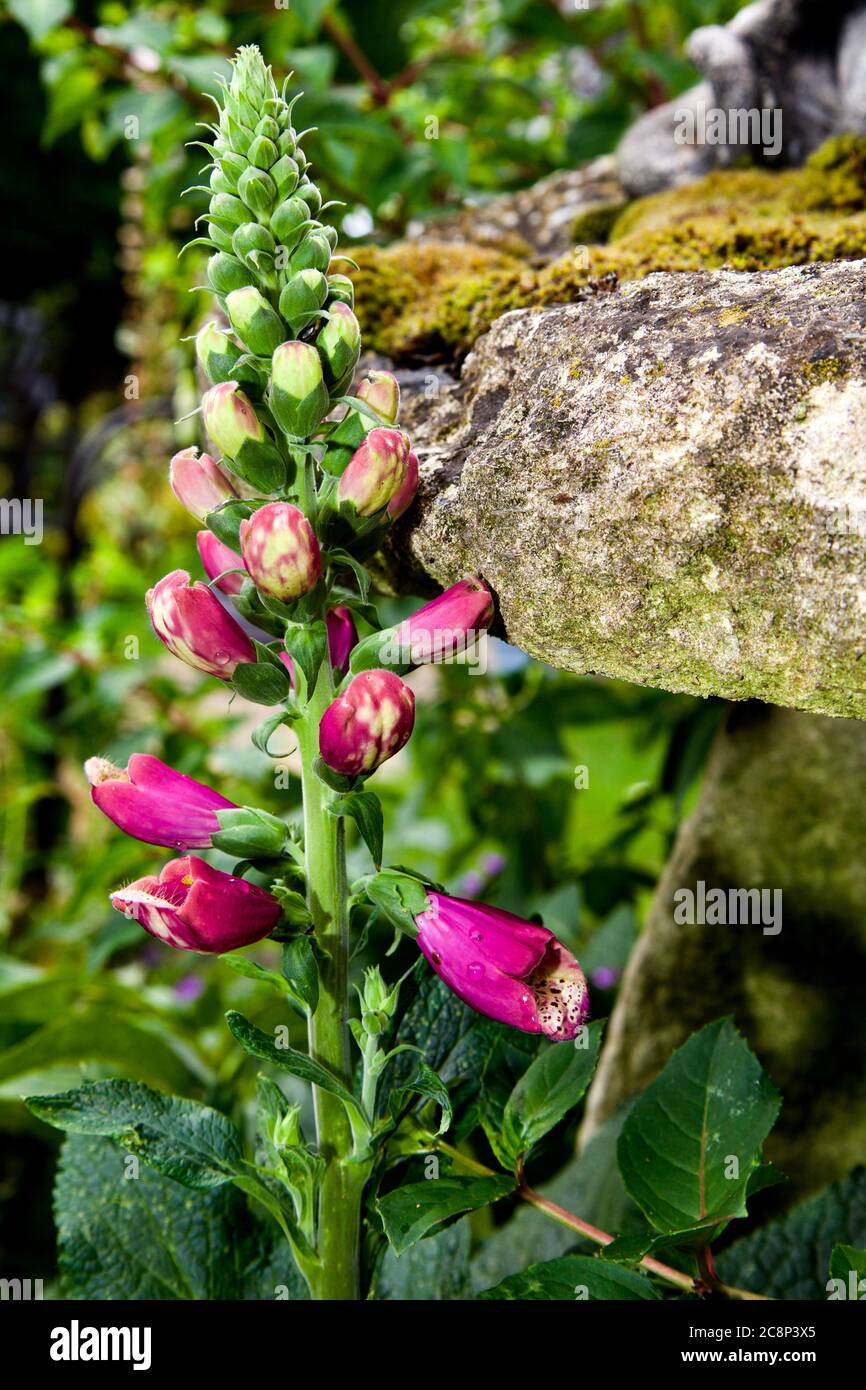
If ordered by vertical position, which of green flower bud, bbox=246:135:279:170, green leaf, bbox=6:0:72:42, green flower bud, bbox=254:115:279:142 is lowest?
green flower bud, bbox=246:135:279:170

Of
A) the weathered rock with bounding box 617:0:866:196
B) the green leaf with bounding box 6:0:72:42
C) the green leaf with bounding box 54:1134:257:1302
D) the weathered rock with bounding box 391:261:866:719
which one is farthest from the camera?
the green leaf with bounding box 6:0:72:42

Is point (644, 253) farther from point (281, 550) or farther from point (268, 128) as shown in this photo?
point (281, 550)

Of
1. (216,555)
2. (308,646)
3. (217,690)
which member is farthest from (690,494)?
(217,690)

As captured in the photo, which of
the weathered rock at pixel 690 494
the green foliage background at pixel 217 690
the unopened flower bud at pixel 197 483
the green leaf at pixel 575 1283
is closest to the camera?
the weathered rock at pixel 690 494

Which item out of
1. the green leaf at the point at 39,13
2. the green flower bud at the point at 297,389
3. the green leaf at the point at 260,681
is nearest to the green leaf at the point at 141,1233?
the green leaf at the point at 260,681

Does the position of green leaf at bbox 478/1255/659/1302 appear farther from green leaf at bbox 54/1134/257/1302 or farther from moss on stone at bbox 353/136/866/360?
moss on stone at bbox 353/136/866/360

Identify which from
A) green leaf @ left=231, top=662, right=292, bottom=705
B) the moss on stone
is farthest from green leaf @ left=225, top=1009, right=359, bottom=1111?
the moss on stone

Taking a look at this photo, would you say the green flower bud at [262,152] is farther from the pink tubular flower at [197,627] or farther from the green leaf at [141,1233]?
A: the green leaf at [141,1233]

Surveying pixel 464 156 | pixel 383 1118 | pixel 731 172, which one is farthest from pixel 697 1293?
pixel 464 156
